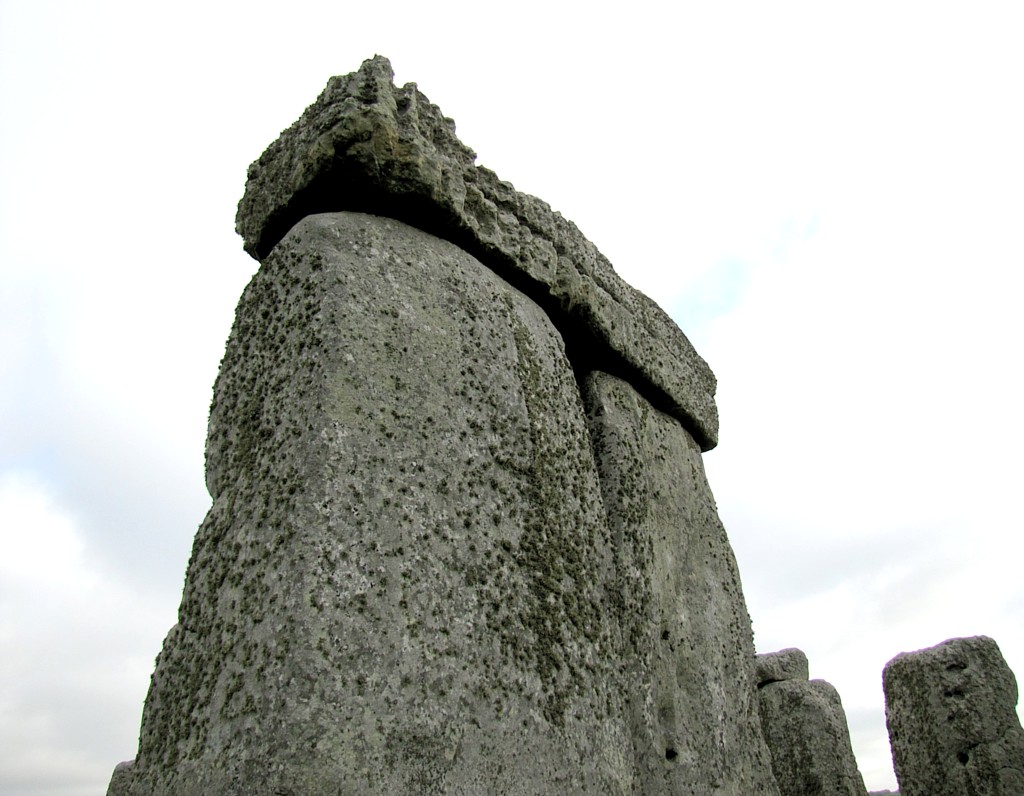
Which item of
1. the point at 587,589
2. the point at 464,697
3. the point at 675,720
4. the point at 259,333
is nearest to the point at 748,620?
the point at 675,720

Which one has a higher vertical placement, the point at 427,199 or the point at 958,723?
the point at 427,199

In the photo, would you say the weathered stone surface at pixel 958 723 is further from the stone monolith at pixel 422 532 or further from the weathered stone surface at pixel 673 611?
the stone monolith at pixel 422 532

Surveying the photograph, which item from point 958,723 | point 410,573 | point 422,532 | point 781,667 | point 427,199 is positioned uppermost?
point 427,199

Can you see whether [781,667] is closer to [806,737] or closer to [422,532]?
[806,737]

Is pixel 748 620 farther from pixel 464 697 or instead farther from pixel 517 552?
pixel 464 697

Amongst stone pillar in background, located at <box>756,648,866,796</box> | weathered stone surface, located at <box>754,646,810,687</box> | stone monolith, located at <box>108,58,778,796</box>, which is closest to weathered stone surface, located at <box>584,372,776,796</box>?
stone monolith, located at <box>108,58,778,796</box>

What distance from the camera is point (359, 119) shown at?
2.89 metres

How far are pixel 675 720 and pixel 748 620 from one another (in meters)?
1.03

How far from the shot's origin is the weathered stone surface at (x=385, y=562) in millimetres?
2104

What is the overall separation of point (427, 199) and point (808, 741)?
5443 mm

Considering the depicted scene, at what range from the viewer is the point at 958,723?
17.1ft

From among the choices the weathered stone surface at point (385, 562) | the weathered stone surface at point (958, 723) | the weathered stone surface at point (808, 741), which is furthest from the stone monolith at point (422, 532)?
the weathered stone surface at point (808, 741)

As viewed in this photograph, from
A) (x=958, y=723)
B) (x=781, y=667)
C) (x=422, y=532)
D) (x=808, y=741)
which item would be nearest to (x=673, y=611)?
(x=422, y=532)

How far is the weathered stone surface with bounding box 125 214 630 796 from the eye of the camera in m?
2.10
